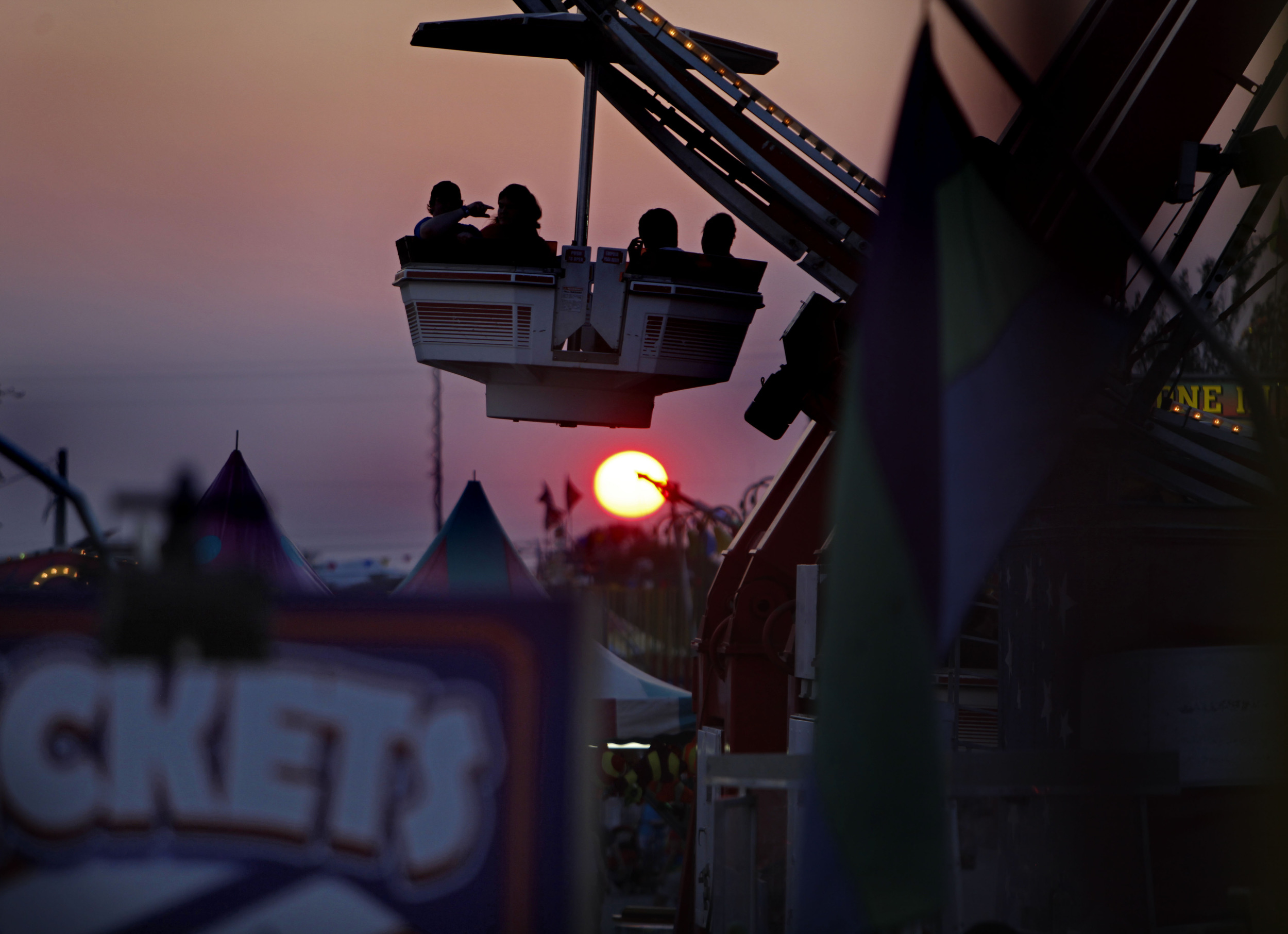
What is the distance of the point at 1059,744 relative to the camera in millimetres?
5809

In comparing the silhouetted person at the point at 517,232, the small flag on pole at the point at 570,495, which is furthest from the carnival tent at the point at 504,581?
the small flag on pole at the point at 570,495

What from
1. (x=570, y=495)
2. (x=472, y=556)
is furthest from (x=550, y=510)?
(x=472, y=556)

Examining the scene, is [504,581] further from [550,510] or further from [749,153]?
[550,510]

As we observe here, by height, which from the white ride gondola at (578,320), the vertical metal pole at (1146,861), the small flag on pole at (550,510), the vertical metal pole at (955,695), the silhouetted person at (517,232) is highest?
the small flag on pole at (550,510)

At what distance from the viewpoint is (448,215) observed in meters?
8.28

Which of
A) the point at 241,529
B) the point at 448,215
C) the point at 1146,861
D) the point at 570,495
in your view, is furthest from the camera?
the point at 570,495

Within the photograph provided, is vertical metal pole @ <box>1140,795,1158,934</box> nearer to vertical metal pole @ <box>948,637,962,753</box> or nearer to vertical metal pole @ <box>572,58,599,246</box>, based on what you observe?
vertical metal pole @ <box>948,637,962,753</box>

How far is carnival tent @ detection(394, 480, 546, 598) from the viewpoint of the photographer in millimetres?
14078

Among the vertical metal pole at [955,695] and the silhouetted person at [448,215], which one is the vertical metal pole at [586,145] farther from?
the vertical metal pole at [955,695]

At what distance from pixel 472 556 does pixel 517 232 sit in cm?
662

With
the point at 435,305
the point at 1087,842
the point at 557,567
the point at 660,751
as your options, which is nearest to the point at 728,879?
the point at 1087,842

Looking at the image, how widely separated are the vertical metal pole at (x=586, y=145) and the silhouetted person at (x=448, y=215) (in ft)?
2.58

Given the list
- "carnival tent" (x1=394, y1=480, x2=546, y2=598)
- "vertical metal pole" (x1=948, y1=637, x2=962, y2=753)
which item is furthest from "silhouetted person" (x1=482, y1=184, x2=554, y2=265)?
"carnival tent" (x1=394, y1=480, x2=546, y2=598)

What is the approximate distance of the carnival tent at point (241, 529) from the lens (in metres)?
12.1
